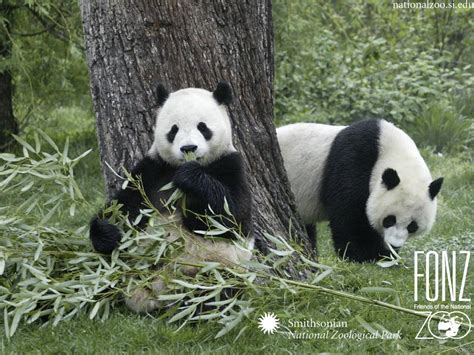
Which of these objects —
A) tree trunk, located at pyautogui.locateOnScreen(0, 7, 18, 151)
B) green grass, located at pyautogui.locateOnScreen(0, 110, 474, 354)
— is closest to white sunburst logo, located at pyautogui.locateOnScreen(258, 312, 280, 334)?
green grass, located at pyautogui.locateOnScreen(0, 110, 474, 354)

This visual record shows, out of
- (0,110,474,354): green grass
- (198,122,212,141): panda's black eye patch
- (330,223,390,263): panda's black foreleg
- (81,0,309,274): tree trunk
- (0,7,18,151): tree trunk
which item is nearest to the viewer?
(0,110,474,354): green grass

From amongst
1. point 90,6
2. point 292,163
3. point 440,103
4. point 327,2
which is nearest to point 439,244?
point 292,163

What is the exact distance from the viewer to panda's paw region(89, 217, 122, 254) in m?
4.29

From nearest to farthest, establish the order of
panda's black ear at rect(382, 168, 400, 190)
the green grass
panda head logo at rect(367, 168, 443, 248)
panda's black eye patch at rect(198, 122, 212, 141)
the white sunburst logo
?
the green grass, the white sunburst logo, panda's black eye patch at rect(198, 122, 212, 141), panda's black ear at rect(382, 168, 400, 190), panda head logo at rect(367, 168, 443, 248)

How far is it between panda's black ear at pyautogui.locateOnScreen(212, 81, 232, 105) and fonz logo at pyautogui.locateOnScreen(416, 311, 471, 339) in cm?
161

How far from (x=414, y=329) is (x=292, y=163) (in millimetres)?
2717

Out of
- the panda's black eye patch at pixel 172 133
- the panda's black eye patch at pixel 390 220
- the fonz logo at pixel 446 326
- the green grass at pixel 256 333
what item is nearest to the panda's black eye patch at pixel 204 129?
the panda's black eye patch at pixel 172 133

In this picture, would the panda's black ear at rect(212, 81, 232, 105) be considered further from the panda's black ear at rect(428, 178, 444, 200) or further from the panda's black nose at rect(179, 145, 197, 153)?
the panda's black ear at rect(428, 178, 444, 200)

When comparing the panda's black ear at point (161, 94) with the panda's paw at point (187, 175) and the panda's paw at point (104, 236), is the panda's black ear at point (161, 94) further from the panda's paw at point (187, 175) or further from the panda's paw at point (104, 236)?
the panda's paw at point (104, 236)

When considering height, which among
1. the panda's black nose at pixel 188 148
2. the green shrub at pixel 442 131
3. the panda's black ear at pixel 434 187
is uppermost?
the panda's black nose at pixel 188 148

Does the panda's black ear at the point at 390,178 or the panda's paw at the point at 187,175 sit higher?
the panda's paw at the point at 187,175

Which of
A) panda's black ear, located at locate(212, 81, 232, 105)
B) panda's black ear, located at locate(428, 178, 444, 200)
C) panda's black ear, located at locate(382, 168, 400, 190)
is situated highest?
panda's black ear, located at locate(212, 81, 232, 105)

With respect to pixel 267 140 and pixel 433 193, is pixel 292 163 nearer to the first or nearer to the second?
pixel 433 193

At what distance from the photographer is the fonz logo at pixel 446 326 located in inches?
162
